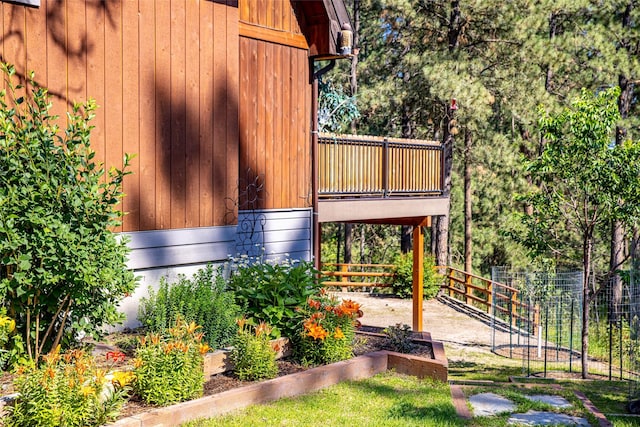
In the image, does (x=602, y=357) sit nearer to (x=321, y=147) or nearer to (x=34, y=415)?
(x=321, y=147)

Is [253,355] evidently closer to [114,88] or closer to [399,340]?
[399,340]

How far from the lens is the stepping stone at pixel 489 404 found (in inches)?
279

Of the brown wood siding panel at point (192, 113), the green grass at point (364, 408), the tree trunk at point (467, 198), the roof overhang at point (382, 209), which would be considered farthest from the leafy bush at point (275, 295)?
the tree trunk at point (467, 198)

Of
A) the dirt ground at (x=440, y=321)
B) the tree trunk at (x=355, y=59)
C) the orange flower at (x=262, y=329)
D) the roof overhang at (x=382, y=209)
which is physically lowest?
the dirt ground at (x=440, y=321)

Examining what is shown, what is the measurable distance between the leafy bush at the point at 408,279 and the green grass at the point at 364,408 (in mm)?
13376

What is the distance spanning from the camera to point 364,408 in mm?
6801

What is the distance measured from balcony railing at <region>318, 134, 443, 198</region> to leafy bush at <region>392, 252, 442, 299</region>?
6.57 m

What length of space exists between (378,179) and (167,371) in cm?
802

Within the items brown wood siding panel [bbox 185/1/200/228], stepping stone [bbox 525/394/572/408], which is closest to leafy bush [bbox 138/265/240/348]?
brown wood siding panel [bbox 185/1/200/228]

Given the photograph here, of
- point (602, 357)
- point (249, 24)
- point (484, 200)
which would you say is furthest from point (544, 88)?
point (249, 24)

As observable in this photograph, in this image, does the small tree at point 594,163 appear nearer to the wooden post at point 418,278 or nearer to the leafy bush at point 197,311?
the wooden post at point 418,278

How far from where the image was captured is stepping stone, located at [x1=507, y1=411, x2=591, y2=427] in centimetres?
668

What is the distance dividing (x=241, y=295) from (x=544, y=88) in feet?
60.8

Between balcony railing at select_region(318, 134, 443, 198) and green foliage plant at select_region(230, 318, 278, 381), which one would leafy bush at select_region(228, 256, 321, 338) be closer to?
green foliage plant at select_region(230, 318, 278, 381)
